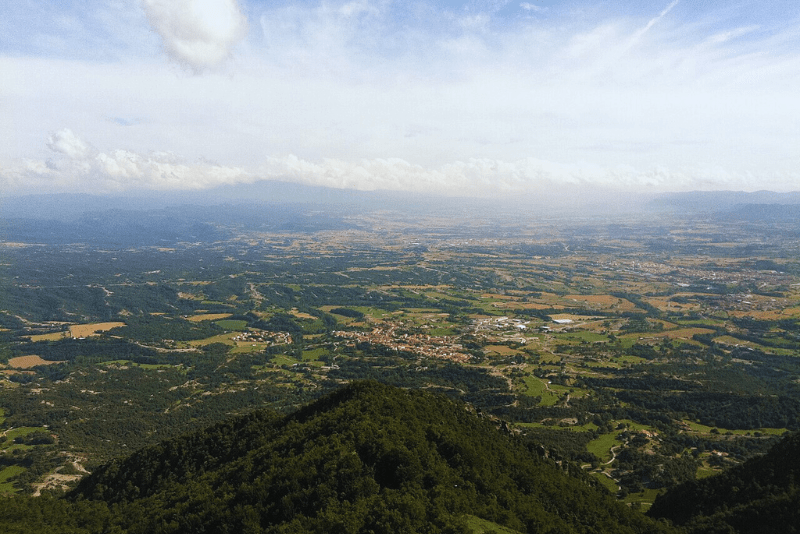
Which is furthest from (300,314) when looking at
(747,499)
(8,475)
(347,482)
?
(747,499)

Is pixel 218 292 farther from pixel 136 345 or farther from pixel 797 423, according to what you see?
pixel 797 423

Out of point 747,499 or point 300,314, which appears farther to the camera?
point 300,314

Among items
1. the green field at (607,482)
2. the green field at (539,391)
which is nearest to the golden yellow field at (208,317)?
the green field at (539,391)

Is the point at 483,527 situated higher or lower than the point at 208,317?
higher

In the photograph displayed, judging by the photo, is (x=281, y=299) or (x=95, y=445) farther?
(x=281, y=299)

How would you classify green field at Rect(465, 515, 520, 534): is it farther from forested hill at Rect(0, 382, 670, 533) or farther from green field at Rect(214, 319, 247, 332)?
green field at Rect(214, 319, 247, 332)

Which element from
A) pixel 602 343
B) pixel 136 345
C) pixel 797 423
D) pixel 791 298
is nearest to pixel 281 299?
pixel 136 345

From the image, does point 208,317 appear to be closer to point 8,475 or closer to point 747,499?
point 8,475
